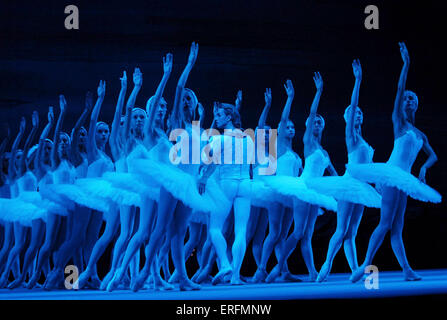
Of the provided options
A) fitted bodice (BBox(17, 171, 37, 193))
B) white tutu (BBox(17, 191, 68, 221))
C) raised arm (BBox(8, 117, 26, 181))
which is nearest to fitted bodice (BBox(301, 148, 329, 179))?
white tutu (BBox(17, 191, 68, 221))

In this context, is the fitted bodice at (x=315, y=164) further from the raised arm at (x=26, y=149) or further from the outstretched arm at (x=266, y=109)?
the raised arm at (x=26, y=149)

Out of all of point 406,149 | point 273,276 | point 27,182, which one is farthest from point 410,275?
point 27,182

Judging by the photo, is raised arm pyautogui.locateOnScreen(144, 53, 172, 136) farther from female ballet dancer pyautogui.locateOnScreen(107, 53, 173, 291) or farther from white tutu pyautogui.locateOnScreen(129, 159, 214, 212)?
white tutu pyautogui.locateOnScreen(129, 159, 214, 212)

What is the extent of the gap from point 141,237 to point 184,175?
65 centimetres

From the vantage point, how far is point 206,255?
24.0 feet

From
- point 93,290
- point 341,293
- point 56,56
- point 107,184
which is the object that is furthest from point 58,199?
point 341,293

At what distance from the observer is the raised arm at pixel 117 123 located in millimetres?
6660

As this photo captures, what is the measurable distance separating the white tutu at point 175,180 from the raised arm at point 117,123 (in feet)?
1.72

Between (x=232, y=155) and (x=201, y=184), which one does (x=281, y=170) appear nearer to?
(x=232, y=155)

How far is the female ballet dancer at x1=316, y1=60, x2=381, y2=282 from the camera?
6.88 m

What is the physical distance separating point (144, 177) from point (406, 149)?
246 cm

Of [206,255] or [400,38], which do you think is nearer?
[206,255]

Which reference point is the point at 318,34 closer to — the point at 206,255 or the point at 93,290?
the point at 206,255

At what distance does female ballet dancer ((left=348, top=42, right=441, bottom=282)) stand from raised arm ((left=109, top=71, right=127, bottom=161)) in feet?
7.37
